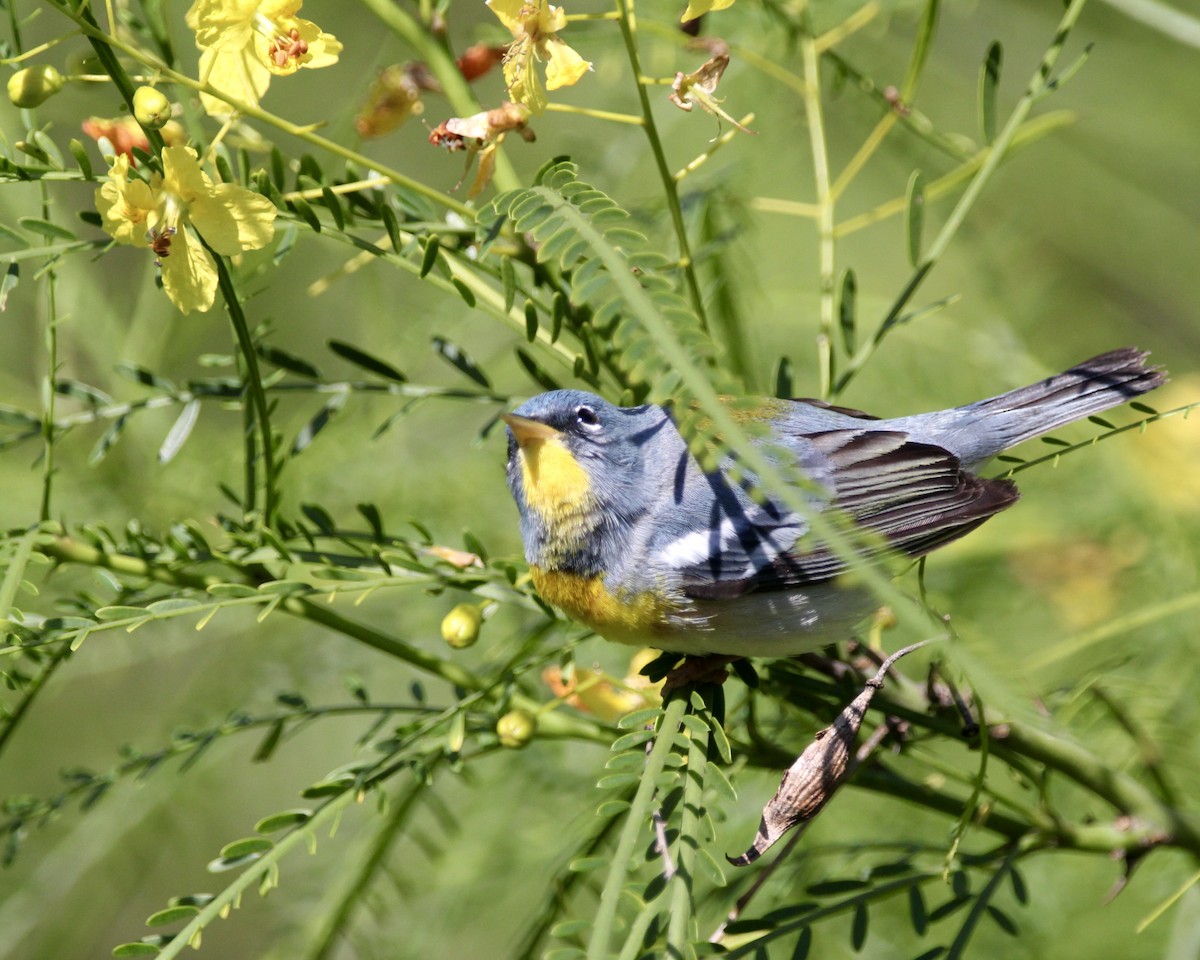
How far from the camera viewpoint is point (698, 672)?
1725 mm

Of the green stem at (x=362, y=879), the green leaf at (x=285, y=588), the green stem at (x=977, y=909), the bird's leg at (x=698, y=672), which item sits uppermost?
the green leaf at (x=285, y=588)

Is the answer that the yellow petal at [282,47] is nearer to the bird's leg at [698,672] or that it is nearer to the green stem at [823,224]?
the green stem at [823,224]

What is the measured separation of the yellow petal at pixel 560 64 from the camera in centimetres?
133

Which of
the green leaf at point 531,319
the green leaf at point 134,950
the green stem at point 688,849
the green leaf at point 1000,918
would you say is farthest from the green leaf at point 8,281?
the green leaf at point 1000,918

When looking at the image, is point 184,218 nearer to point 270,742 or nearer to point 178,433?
point 178,433

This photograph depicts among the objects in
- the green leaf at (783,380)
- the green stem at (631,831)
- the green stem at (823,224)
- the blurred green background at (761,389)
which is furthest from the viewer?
the blurred green background at (761,389)

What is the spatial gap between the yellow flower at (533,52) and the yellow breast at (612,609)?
0.81 meters

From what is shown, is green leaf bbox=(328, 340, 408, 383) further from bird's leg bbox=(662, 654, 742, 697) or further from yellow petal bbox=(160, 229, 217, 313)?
bird's leg bbox=(662, 654, 742, 697)

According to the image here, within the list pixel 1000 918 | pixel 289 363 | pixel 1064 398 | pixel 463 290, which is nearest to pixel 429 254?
pixel 463 290

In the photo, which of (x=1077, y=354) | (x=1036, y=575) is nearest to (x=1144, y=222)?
(x=1077, y=354)

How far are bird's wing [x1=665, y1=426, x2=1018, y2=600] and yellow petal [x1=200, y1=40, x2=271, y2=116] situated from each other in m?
1.03

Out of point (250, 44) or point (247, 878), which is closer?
point (247, 878)

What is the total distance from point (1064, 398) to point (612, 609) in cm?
105

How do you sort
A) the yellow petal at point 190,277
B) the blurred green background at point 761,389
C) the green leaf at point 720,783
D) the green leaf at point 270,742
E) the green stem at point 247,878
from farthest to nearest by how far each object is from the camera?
the blurred green background at point 761,389
the green leaf at point 270,742
the yellow petal at point 190,277
the green leaf at point 720,783
the green stem at point 247,878
